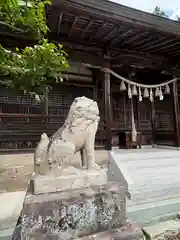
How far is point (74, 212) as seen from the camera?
1961 millimetres

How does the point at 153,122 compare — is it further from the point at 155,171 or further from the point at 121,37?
the point at 121,37

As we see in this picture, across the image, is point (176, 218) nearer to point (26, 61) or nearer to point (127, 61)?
point (26, 61)

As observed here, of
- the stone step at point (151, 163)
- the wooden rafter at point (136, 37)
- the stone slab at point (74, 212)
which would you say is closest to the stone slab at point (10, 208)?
the stone slab at point (74, 212)

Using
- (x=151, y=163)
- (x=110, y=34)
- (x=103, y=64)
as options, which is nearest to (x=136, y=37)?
(x=110, y=34)

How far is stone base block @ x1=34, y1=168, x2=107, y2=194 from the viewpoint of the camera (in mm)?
1979

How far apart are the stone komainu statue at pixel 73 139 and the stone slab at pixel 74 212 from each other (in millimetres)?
363

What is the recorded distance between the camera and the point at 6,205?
3.73 meters

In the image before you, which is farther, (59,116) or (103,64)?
(103,64)

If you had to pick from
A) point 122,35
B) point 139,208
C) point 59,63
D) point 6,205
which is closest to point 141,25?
point 122,35

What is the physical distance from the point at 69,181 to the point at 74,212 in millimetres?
321

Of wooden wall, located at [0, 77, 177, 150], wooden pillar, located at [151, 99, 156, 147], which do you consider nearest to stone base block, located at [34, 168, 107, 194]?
wooden wall, located at [0, 77, 177, 150]

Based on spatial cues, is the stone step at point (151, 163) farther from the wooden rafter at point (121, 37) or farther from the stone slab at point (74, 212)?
the wooden rafter at point (121, 37)

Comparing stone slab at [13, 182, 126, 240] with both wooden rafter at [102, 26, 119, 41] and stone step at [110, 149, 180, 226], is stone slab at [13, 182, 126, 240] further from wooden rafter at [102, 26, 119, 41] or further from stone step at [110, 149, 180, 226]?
wooden rafter at [102, 26, 119, 41]

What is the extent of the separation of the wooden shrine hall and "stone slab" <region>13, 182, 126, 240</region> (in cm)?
304
